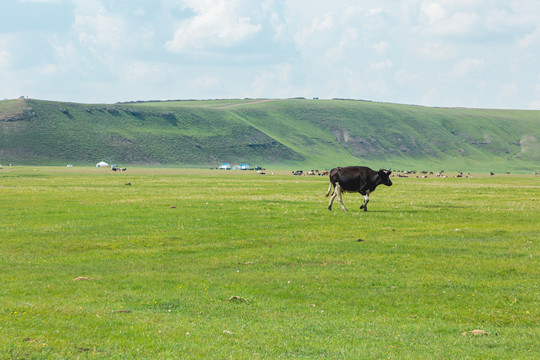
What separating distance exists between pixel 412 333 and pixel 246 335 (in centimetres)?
375

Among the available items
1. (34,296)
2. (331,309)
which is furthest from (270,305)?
(34,296)

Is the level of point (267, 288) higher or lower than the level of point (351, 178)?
lower

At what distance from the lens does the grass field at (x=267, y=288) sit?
36.8ft

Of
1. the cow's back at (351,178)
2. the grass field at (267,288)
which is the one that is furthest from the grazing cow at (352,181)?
the grass field at (267,288)

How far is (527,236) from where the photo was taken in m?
25.9

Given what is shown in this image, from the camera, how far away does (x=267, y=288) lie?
16297 millimetres

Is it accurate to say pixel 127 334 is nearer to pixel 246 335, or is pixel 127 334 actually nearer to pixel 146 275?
pixel 246 335

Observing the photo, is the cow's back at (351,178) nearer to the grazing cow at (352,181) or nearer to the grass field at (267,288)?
A: the grazing cow at (352,181)

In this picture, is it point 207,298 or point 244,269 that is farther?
point 244,269

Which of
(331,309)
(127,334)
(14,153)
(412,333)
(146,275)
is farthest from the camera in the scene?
(14,153)

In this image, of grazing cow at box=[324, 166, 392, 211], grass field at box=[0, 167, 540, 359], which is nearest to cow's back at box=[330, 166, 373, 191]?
grazing cow at box=[324, 166, 392, 211]

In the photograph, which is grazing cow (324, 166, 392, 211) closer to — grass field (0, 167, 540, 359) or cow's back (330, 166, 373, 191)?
cow's back (330, 166, 373, 191)

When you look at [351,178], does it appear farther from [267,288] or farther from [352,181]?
[267,288]

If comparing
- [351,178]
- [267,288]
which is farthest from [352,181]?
[267,288]
